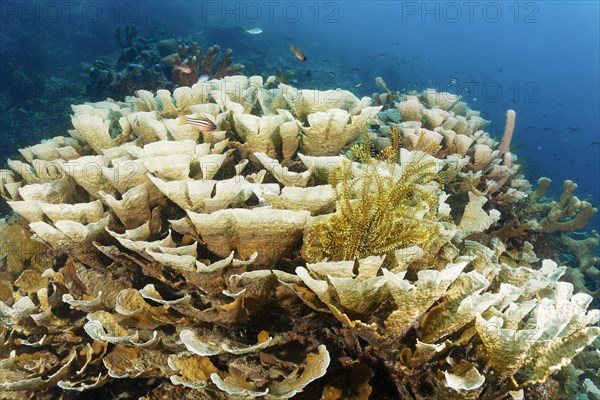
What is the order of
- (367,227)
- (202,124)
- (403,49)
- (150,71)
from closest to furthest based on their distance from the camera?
(367,227)
(202,124)
(150,71)
(403,49)

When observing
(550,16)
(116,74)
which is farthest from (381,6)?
(116,74)

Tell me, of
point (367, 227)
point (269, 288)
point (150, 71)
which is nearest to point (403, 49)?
point (150, 71)

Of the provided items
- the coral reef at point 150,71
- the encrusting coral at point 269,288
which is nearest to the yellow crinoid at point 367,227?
the encrusting coral at point 269,288

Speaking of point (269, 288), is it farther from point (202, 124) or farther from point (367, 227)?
point (202, 124)

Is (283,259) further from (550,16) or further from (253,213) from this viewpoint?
(550,16)

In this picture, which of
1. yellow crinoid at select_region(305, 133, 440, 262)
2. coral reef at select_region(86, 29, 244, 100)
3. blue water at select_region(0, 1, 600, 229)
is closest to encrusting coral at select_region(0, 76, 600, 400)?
yellow crinoid at select_region(305, 133, 440, 262)

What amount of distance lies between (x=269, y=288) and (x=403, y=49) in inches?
3414

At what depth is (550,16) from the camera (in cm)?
11312

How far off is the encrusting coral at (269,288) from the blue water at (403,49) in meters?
5.03

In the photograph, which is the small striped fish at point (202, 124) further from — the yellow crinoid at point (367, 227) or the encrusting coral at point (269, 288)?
the yellow crinoid at point (367, 227)

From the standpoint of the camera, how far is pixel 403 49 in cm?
7869

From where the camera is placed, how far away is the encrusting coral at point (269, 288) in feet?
5.17

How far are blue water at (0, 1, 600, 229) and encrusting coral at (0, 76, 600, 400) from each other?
5.03m

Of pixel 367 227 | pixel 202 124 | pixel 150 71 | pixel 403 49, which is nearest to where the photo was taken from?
pixel 367 227
